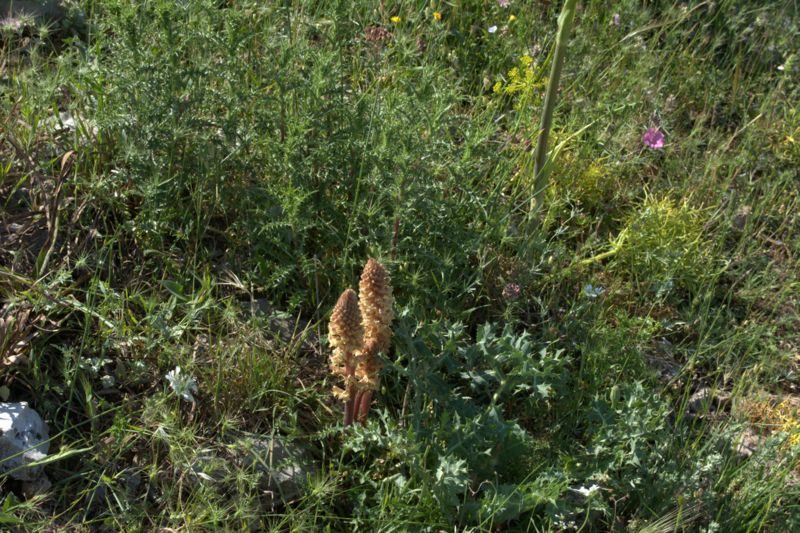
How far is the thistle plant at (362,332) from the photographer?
7.60 feet

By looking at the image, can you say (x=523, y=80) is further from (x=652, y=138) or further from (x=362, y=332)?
(x=362, y=332)

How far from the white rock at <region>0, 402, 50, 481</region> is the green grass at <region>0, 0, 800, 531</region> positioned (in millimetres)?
60

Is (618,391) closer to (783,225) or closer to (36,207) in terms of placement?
(783,225)

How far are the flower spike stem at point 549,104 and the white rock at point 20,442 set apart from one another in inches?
68.4

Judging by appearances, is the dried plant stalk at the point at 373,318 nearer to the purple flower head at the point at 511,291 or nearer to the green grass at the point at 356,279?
the green grass at the point at 356,279

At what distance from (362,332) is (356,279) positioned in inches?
26.6

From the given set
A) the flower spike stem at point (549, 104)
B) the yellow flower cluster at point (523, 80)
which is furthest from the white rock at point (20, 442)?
the yellow flower cluster at point (523, 80)

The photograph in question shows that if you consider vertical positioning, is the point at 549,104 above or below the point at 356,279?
above

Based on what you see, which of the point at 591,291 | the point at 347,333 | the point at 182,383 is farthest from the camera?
the point at 591,291

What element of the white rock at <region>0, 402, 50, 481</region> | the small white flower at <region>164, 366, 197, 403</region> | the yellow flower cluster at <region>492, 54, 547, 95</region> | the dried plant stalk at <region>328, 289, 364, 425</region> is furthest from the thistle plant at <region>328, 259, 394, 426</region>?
the yellow flower cluster at <region>492, 54, 547, 95</region>

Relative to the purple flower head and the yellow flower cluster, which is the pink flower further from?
the purple flower head

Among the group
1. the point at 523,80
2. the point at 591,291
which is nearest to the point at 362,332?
the point at 591,291

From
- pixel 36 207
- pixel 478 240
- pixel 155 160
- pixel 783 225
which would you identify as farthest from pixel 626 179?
pixel 36 207

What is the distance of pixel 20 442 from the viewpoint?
2.44m
